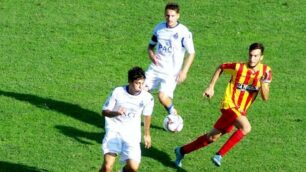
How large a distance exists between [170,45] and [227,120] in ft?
7.01

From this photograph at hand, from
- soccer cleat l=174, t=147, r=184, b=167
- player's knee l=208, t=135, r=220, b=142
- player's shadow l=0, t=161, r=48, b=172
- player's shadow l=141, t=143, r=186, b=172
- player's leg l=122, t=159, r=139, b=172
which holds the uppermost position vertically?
player's knee l=208, t=135, r=220, b=142

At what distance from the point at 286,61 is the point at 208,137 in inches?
192

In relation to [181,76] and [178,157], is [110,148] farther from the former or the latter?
[181,76]

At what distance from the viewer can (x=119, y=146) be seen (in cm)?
1175

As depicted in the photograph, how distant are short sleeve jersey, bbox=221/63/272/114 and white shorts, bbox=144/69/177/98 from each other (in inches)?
69.3

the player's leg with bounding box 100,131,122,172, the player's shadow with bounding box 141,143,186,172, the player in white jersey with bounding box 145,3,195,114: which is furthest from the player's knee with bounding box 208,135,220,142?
the player's leg with bounding box 100,131,122,172

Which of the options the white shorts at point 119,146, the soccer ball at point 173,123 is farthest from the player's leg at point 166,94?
the white shorts at point 119,146

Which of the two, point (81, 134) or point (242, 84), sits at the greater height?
point (242, 84)

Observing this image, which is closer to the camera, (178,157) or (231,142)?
(231,142)

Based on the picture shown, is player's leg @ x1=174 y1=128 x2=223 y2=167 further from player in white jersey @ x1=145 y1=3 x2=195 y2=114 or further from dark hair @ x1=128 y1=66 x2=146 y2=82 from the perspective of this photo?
dark hair @ x1=128 y1=66 x2=146 y2=82

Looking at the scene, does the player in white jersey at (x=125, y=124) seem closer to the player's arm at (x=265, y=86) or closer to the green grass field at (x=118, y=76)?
the green grass field at (x=118, y=76)

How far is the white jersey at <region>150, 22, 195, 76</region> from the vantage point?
47.1 feet

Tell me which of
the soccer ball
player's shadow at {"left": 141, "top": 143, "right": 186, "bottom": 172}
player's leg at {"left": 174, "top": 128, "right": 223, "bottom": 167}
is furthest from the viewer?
the soccer ball

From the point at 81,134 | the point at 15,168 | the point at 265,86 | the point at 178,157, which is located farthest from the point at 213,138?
the point at 15,168
